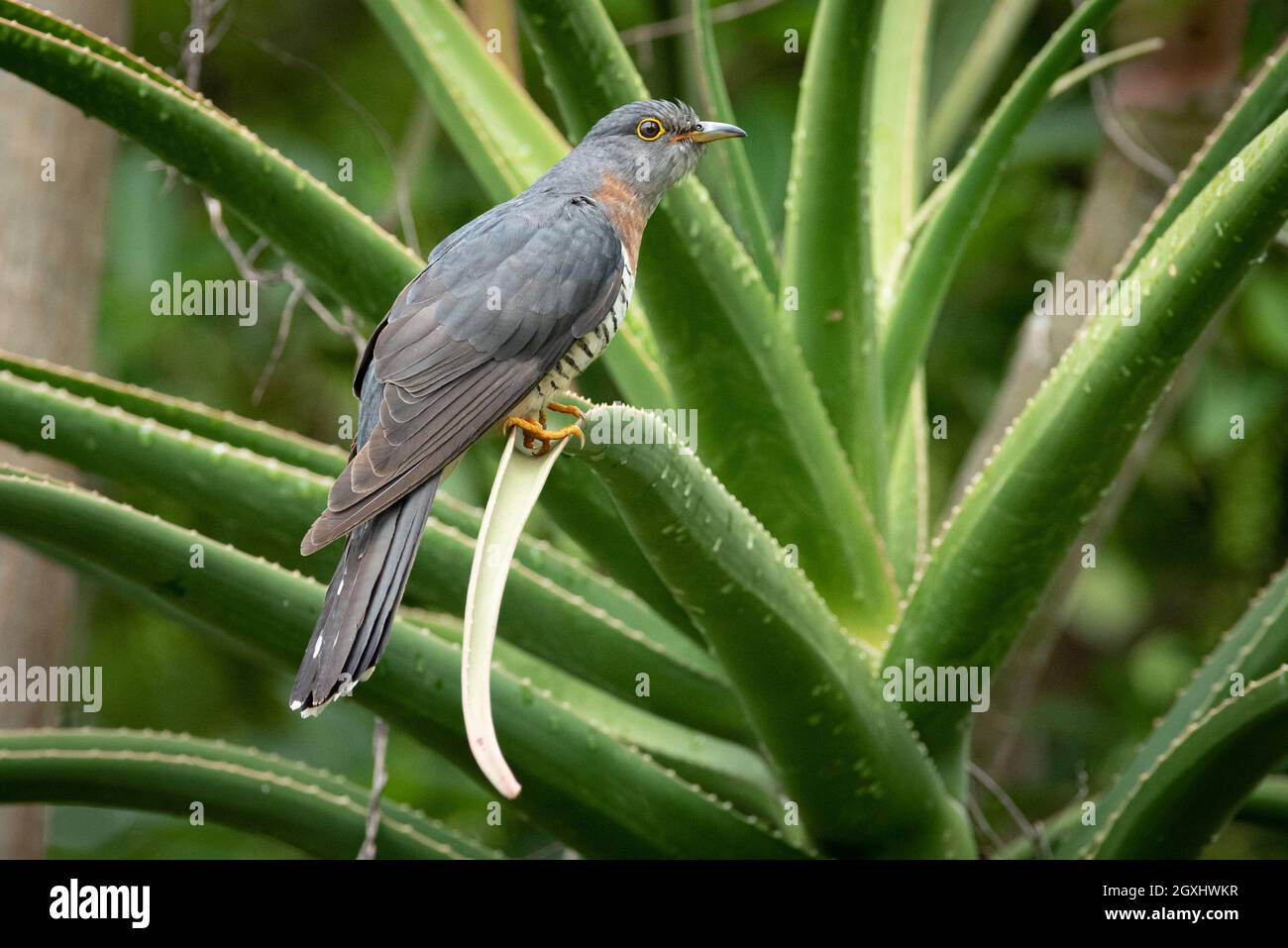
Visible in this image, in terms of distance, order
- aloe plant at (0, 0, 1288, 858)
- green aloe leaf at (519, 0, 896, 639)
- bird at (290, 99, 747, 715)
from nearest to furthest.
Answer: bird at (290, 99, 747, 715), aloe plant at (0, 0, 1288, 858), green aloe leaf at (519, 0, 896, 639)

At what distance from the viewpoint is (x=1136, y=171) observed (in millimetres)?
2596

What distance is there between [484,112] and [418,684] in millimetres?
861

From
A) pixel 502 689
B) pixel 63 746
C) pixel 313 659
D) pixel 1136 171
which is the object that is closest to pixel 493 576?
pixel 313 659

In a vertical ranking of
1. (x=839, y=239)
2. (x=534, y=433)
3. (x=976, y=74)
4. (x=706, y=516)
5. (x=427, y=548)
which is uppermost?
(x=976, y=74)

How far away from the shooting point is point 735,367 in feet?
5.13

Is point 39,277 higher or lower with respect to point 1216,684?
higher

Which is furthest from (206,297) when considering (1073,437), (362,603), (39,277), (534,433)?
(1073,437)

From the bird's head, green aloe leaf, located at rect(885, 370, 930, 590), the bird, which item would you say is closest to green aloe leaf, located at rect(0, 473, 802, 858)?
the bird

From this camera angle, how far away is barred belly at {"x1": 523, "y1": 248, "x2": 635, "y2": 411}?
1.61m

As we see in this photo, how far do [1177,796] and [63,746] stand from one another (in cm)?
129

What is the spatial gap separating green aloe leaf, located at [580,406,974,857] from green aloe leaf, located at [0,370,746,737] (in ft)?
0.67

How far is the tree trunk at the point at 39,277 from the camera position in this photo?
191cm

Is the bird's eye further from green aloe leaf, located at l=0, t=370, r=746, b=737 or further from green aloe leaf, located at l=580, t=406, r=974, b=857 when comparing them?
green aloe leaf, located at l=580, t=406, r=974, b=857

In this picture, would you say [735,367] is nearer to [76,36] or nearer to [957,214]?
[957,214]
